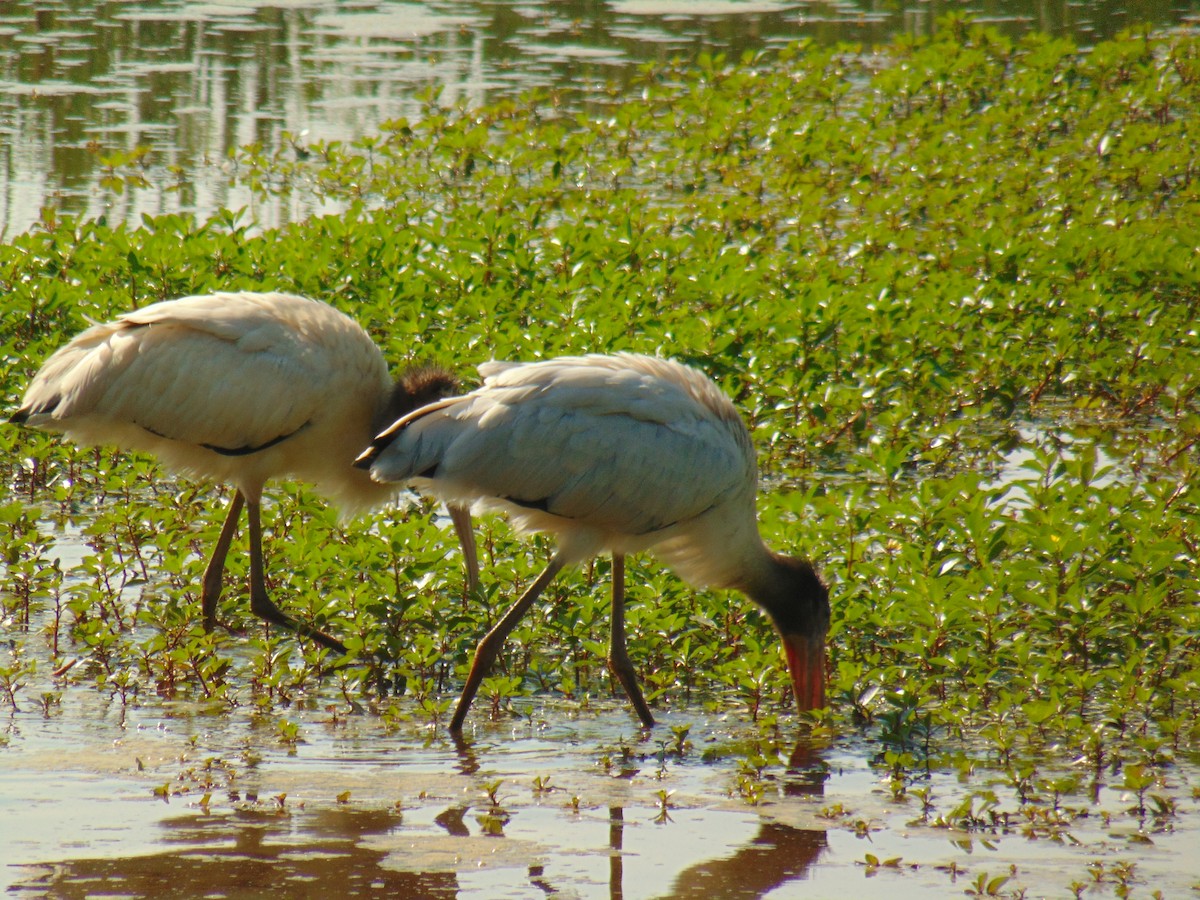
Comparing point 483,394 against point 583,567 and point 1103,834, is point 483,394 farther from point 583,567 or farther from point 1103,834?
point 1103,834

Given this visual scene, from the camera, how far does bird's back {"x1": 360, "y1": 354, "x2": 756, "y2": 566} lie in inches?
180

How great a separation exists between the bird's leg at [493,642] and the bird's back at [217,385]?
942 millimetres

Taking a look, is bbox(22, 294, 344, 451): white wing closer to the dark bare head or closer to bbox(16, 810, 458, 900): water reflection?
the dark bare head

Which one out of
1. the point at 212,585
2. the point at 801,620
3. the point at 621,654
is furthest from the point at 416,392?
the point at 801,620

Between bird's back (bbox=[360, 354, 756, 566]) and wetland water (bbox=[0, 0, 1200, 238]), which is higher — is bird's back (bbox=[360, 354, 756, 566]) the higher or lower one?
the lower one

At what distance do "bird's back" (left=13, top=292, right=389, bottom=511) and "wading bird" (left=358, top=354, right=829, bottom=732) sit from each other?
1.64ft

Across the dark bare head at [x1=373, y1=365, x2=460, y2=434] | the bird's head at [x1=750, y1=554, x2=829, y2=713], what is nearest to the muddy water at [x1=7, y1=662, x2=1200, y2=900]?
the bird's head at [x1=750, y1=554, x2=829, y2=713]

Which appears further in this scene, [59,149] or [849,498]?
[59,149]

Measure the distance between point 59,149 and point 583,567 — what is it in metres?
8.23

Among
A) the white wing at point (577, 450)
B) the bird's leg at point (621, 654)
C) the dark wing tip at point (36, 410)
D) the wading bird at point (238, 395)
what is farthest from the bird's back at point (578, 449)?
the dark wing tip at point (36, 410)

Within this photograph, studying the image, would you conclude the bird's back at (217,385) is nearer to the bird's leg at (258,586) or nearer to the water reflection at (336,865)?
the bird's leg at (258,586)

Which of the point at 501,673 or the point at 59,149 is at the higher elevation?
the point at 59,149

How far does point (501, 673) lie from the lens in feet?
16.0

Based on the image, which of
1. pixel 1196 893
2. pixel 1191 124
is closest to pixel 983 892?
pixel 1196 893
